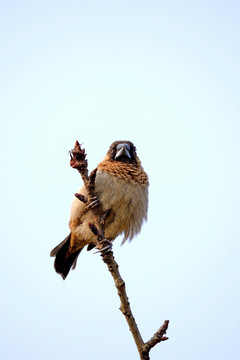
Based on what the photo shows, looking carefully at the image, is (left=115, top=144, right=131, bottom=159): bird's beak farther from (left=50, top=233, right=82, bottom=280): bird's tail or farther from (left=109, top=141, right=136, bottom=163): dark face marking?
(left=50, top=233, right=82, bottom=280): bird's tail

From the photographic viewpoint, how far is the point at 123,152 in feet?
22.2

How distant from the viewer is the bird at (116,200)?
6.14 metres

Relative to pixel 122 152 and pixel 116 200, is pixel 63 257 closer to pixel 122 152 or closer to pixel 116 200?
pixel 116 200

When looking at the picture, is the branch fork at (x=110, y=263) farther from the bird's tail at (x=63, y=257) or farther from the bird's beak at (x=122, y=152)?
the bird's tail at (x=63, y=257)

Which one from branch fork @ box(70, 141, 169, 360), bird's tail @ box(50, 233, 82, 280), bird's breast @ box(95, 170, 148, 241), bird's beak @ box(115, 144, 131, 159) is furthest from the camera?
bird's tail @ box(50, 233, 82, 280)

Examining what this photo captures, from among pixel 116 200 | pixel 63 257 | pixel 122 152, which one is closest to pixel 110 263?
pixel 116 200

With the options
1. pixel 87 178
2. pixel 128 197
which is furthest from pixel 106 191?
pixel 87 178

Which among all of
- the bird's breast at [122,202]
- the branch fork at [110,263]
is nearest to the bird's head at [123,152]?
the bird's breast at [122,202]

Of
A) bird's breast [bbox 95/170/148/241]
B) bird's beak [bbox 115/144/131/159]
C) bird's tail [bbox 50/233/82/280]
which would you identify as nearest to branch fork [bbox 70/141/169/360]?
bird's breast [bbox 95/170/148/241]

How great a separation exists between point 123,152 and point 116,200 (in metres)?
0.96

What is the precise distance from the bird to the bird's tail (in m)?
0.02

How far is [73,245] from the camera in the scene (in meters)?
6.98

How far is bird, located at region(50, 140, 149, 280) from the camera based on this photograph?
614cm

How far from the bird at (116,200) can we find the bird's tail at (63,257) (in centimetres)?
2
